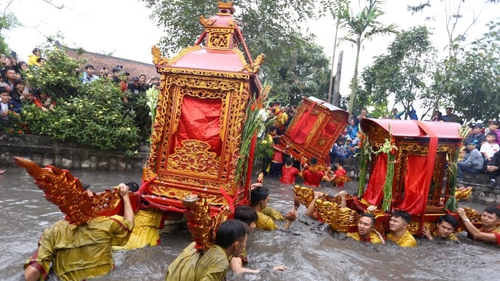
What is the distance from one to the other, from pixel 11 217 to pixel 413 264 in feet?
18.7

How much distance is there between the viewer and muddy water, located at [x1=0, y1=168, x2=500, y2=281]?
151 inches

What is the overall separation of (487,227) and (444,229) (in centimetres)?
102

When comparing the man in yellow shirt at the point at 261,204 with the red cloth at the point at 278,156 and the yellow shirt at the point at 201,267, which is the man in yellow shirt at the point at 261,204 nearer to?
the yellow shirt at the point at 201,267

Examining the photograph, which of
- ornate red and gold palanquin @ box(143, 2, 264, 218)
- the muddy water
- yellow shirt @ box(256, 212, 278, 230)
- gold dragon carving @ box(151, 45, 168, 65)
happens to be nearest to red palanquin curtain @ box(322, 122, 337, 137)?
the muddy water

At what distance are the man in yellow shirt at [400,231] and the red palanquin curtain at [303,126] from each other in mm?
5713

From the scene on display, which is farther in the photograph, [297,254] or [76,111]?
[76,111]

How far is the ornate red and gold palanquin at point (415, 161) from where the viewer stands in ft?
19.2

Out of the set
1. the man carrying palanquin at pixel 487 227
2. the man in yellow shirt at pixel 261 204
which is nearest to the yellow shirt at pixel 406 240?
the man carrying palanquin at pixel 487 227

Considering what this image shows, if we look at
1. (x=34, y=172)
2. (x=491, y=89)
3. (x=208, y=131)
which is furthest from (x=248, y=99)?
(x=491, y=89)

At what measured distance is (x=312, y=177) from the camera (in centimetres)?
1103

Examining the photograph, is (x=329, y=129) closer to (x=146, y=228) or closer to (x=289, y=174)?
(x=289, y=174)

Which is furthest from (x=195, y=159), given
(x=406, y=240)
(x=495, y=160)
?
(x=495, y=160)

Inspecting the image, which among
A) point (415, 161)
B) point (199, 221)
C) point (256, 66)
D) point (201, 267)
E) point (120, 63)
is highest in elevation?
point (120, 63)

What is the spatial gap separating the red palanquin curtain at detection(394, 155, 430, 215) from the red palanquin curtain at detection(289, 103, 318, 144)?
5.21m
